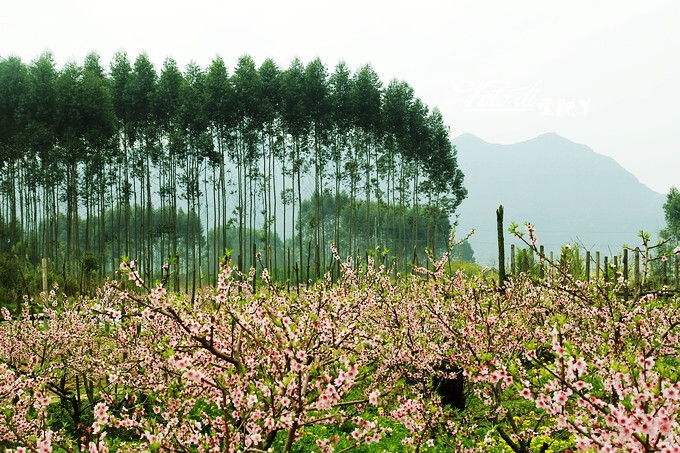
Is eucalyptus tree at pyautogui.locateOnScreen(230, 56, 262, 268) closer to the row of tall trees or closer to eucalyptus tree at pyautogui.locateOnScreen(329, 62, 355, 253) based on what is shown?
the row of tall trees

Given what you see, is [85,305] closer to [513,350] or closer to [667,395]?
[513,350]

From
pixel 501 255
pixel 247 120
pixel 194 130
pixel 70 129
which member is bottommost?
pixel 501 255

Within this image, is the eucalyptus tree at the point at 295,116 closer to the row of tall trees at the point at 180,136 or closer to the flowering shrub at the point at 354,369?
the row of tall trees at the point at 180,136

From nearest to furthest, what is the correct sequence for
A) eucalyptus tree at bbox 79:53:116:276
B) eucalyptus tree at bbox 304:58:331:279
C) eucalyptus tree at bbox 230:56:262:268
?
1. eucalyptus tree at bbox 79:53:116:276
2. eucalyptus tree at bbox 230:56:262:268
3. eucalyptus tree at bbox 304:58:331:279

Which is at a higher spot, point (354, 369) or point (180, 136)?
point (180, 136)

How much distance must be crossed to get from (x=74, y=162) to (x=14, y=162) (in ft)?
14.2

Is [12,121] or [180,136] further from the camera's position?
[180,136]

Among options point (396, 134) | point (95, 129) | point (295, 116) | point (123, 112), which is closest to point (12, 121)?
point (95, 129)

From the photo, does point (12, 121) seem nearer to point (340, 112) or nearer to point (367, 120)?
point (340, 112)

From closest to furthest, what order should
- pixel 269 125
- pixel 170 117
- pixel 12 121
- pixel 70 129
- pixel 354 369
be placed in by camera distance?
pixel 354 369 < pixel 70 129 < pixel 12 121 < pixel 170 117 < pixel 269 125

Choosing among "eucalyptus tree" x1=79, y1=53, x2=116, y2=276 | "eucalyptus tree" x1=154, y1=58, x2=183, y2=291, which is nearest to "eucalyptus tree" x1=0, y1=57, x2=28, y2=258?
"eucalyptus tree" x1=79, y1=53, x2=116, y2=276

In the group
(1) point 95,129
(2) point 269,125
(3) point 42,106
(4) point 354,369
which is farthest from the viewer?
(2) point 269,125

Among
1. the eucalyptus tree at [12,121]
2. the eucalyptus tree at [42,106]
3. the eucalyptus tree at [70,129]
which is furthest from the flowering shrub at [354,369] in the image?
the eucalyptus tree at [12,121]

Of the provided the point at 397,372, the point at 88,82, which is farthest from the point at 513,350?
the point at 88,82
